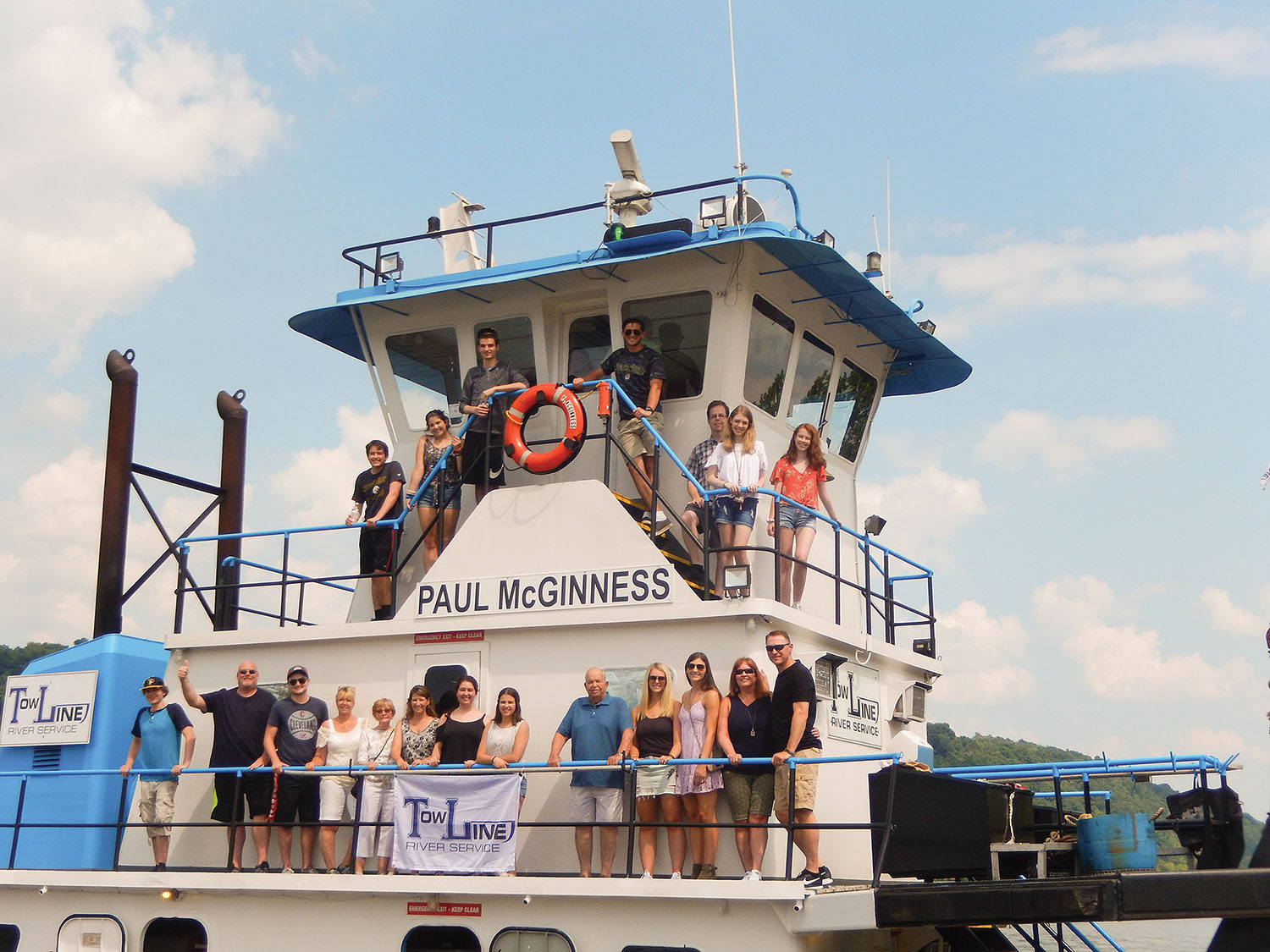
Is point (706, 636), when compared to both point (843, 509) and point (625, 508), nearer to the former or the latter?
point (625, 508)

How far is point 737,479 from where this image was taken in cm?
987

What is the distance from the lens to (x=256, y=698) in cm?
1023

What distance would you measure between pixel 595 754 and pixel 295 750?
2488 mm

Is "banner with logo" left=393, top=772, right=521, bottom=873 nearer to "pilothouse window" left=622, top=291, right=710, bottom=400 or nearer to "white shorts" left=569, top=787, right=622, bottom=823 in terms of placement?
"white shorts" left=569, top=787, right=622, bottom=823

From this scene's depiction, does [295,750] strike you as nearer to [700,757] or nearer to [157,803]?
[157,803]

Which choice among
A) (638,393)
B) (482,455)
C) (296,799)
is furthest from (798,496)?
(296,799)

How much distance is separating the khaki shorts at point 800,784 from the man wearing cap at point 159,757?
4795 millimetres

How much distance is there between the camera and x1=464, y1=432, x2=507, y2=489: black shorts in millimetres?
10961

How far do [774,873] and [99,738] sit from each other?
639cm

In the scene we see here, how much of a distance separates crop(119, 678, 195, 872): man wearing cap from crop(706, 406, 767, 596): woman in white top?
4441mm

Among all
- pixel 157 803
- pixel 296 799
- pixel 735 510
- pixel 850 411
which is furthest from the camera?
pixel 850 411

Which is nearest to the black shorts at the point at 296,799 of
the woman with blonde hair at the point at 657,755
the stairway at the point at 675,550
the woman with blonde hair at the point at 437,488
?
the woman with blonde hair at the point at 437,488

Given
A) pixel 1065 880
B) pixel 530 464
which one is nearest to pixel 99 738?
pixel 530 464

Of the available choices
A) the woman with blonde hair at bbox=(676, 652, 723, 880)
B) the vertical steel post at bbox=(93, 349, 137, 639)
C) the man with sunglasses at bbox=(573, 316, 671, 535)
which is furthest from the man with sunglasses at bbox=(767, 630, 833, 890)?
the vertical steel post at bbox=(93, 349, 137, 639)
